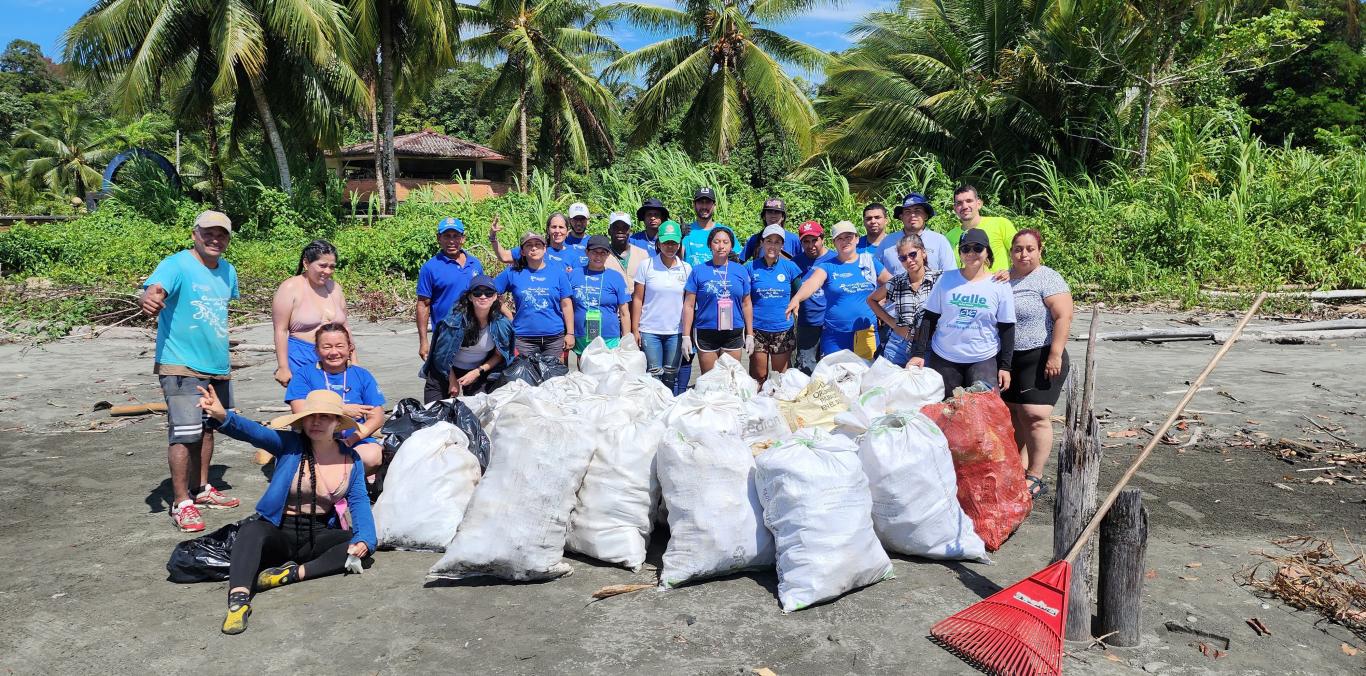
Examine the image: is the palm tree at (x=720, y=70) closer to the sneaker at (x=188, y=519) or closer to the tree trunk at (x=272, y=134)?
the tree trunk at (x=272, y=134)

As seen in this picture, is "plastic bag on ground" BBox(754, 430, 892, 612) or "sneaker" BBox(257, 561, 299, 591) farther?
"sneaker" BBox(257, 561, 299, 591)

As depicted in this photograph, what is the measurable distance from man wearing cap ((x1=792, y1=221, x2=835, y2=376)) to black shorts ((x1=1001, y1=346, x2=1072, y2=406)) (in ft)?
5.65

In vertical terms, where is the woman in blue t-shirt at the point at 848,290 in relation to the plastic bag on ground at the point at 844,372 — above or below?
above

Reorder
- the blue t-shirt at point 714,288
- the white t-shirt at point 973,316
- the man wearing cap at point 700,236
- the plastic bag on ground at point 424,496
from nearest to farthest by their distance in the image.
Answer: the plastic bag on ground at point 424,496
the white t-shirt at point 973,316
the blue t-shirt at point 714,288
the man wearing cap at point 700,236

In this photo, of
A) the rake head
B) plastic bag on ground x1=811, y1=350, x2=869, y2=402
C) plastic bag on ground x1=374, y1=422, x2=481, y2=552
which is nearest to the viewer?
the rake head

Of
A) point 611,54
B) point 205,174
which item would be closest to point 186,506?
point 611,54

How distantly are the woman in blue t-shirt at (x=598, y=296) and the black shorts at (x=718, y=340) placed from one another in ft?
1.96

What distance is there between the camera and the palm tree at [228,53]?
1925 cm

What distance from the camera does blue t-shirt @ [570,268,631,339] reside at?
21.4 ft

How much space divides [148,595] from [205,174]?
35.6 m

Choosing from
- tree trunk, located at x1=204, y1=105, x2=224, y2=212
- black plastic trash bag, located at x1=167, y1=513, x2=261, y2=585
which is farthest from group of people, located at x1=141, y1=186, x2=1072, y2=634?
tree trunk, located at x1=204, y1=105, x2=224, y2=212

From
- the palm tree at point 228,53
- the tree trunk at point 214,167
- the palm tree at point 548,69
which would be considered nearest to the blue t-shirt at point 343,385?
the palm tree at point 228,53

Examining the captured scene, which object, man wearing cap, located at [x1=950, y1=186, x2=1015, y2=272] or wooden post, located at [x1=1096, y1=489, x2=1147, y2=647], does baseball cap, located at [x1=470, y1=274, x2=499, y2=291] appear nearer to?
man wearing cap, located at [x1=950, y1=186, x2=1015, y2=272]

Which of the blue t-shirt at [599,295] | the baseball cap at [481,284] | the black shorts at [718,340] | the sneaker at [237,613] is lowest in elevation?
the sneaker at [237,613]
